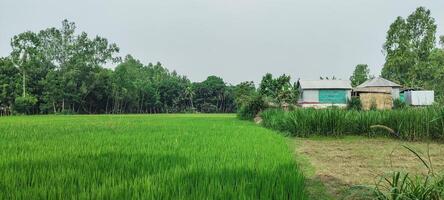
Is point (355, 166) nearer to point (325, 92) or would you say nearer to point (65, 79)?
point (325, 92)

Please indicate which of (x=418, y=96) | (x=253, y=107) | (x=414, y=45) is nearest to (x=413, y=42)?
(x=414, y=45)

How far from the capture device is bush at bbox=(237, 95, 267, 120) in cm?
2523

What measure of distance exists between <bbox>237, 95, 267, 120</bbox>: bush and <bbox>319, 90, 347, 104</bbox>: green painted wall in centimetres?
1067

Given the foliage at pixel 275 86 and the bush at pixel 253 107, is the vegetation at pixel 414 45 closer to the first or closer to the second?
the foliage at pixel 275 86

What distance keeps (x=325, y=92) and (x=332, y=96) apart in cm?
76

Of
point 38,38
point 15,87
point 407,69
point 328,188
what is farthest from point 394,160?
point 38,38

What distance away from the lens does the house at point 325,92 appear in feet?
110

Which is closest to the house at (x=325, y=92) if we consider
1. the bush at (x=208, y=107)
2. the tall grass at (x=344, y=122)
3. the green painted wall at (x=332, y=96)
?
the green painted wall at (x=332, y=96)

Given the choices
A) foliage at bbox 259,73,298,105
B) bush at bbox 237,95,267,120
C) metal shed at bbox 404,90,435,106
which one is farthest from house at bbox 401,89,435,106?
bush at bbox 237,95,267,120

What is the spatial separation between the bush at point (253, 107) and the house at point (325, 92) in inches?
361

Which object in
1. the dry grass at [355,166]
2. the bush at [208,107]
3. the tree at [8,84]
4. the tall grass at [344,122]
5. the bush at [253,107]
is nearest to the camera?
the dry grass at [355,166]

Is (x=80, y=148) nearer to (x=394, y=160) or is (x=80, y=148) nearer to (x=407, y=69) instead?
(x=394, y=160)

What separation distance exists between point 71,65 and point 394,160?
155 ft

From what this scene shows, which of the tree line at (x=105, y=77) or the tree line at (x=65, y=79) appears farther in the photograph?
the tree line at (x=65, y=79)
